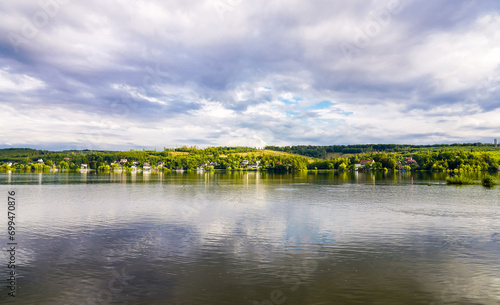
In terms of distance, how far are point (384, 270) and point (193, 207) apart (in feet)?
94.8

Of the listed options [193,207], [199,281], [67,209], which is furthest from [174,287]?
[67,209]

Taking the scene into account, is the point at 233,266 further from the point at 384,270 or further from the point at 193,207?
the point at 193,207

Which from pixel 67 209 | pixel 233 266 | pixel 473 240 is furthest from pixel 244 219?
pixel 67 209

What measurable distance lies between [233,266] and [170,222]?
15244mm

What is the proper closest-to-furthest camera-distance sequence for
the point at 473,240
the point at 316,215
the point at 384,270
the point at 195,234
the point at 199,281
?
the point at 199,281 < the point at 384,270 < the point at 473,240 < the point at 195,234 < the point at 316,215

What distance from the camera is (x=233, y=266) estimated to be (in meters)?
17.7

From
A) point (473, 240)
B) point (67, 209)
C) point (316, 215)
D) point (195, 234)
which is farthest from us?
point (67, 209)

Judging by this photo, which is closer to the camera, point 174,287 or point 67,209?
point 174,287

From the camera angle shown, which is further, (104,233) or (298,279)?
(104,233)

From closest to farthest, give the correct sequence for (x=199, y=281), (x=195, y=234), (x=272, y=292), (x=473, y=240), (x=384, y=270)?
(x=272, y=292)
(x=199, y=281)
(x=384, y=270)
(x=473, y=240)
(x=195, y=234)

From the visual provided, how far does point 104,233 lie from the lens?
2628 cm

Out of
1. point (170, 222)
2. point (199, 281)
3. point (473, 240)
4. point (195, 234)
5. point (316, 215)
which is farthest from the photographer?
point (316, 215)

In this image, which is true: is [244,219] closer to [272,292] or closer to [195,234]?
[195,234]

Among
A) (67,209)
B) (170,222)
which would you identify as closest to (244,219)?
(170,222)
